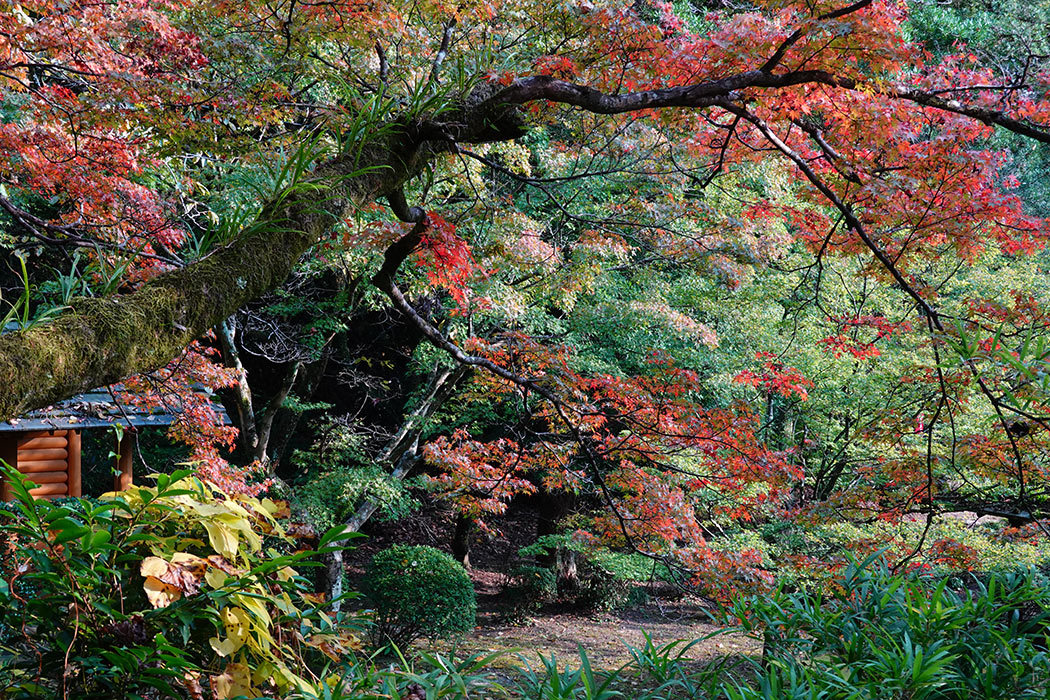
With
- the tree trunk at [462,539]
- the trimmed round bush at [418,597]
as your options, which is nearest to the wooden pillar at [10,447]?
the trimmed round bush at [418,597]

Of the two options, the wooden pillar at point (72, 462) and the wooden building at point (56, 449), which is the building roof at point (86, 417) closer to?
the wooden building at point (56, 449)

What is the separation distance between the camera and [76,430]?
606 centimetres

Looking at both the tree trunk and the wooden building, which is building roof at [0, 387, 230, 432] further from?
the tree trunk

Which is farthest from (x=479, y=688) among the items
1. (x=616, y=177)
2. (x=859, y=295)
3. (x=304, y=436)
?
(x=304, y=436)

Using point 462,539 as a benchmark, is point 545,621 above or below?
below

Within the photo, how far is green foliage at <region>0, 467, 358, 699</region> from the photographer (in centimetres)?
126

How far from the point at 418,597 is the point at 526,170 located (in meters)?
4.57

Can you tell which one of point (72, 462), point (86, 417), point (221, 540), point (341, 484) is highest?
point (221, 540)

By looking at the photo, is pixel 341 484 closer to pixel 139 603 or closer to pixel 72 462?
pixel 72 462

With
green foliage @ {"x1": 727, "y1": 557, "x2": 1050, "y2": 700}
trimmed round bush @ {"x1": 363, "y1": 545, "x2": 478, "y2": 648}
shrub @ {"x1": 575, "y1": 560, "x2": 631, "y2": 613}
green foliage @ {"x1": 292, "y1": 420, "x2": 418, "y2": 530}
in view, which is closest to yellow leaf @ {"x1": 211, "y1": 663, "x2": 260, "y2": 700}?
green foliage @ {"x1": 727, "y1": 557, "x2": 1050, "y2": 700}

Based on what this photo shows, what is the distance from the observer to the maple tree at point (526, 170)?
202cm

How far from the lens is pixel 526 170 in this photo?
6.86m

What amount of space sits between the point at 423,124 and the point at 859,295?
863cm

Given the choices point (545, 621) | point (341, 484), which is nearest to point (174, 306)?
point (341, 484)
